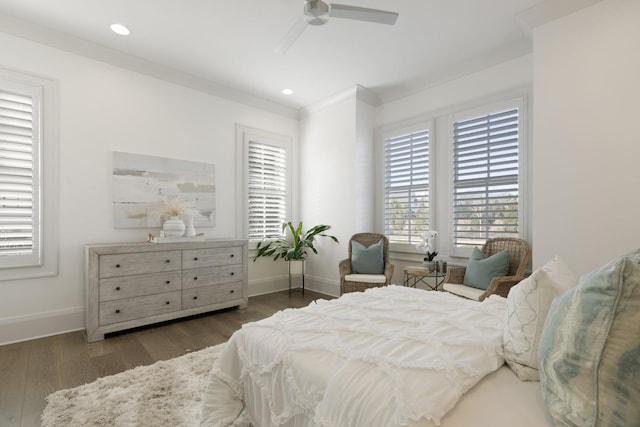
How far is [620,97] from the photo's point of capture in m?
2.38

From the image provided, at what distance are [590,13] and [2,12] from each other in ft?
16.7

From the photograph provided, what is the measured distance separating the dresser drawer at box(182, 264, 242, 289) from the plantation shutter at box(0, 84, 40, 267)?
1386mm

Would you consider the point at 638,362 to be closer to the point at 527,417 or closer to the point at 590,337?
the point at 590,337

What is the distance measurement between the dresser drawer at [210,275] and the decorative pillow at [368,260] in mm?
1485

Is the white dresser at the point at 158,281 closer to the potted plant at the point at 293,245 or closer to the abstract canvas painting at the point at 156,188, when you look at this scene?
the abstract canvas painting at the point at 156,188

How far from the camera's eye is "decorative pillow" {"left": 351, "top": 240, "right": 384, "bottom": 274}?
3.86m

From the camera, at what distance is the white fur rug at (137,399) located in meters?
1.75

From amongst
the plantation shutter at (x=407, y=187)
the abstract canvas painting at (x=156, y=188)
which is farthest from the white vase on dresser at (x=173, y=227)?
the plantation shutter at (x=407, y=187)

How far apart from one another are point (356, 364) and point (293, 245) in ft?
12.1

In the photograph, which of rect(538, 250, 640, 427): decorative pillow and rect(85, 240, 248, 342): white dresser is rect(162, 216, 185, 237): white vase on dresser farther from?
rect(538, 250, 640, 427): decorative pillow

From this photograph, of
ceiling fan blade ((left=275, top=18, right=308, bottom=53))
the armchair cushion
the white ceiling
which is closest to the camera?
ceiling fan blade ((left=275, top=18, right=308, bottom=53))

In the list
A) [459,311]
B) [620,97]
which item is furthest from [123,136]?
[620,97]

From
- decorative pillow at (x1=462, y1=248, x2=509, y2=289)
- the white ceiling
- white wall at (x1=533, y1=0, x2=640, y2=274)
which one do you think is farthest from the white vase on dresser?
white wall at (x1=533, y1=0, x2=640, y2=274)

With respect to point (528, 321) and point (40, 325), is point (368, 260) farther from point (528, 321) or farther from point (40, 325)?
point (40, 325)
